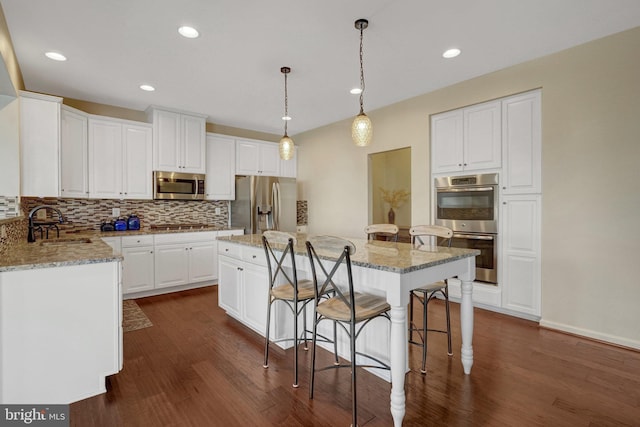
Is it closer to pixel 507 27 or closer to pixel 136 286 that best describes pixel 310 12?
pixel 507 27

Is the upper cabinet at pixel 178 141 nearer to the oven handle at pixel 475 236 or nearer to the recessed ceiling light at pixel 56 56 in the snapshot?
the recessed ceiling light at pixel 56 56

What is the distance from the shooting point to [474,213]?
3.53 metres

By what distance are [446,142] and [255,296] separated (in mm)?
2874

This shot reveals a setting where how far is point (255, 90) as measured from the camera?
373cm

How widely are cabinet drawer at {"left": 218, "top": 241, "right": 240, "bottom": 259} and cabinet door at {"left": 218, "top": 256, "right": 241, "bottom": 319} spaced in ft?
0.17

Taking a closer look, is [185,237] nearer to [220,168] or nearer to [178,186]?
[178,186]

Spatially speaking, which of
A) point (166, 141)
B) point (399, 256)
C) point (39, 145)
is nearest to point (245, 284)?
point (399, 256)

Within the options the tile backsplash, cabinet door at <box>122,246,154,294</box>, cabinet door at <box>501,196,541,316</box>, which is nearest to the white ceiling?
the tile backsplash

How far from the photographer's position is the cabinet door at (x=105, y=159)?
3.89 meters

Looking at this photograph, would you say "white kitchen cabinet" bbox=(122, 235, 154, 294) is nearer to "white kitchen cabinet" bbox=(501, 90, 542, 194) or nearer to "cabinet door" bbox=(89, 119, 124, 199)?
"cabinet door" bbox=(89, 119, 124, 199)

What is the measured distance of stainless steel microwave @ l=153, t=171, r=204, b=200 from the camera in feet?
14.3

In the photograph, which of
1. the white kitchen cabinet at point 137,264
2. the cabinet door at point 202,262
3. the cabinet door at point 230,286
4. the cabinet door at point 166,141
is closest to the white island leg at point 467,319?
the cabinet door at point 230,286

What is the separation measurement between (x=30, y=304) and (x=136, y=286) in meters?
2.34

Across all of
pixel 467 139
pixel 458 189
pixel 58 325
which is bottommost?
pixel 58 325
